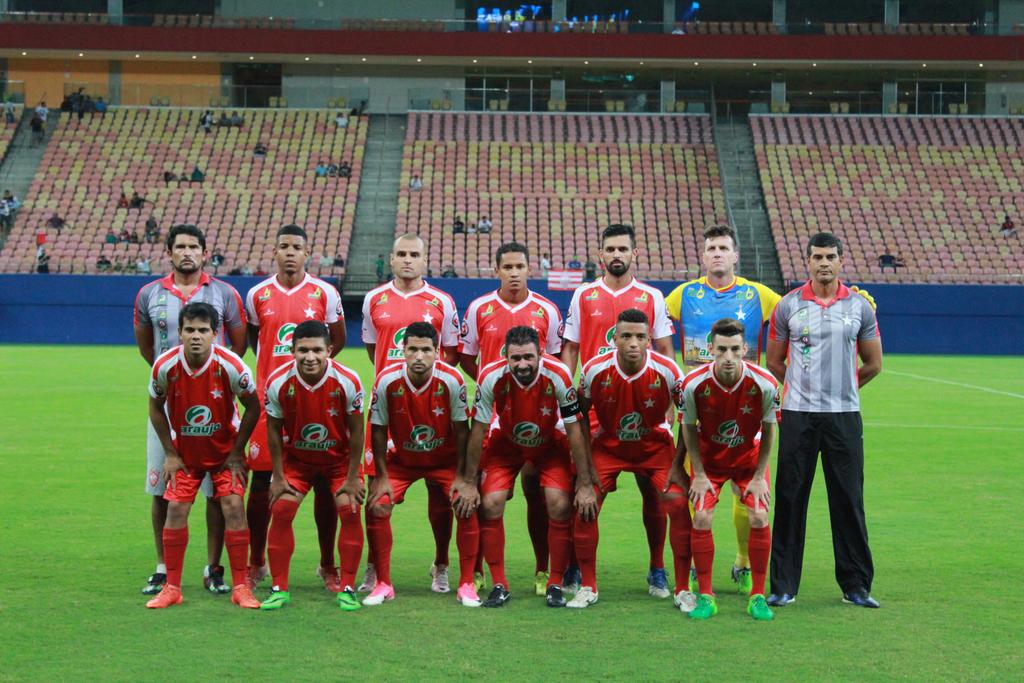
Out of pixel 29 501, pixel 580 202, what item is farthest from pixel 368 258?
pixel 29 501

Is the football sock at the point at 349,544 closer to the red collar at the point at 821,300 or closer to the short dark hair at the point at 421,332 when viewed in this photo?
the short dark hair at the point at 421,332

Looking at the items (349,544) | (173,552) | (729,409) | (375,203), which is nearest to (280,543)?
(349,544)

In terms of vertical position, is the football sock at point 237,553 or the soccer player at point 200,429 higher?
the soccer player at point 200,429

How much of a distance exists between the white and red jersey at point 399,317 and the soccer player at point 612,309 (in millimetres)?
769

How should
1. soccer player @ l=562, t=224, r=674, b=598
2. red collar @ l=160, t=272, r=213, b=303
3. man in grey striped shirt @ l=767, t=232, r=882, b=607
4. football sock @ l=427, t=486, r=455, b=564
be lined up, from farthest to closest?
soccer player @ l=562, t=224, r=674, b=598 → red collar @ l=160, t=272, r=213, b=303 → football sock @ l=427, t=486, r=455, b=564 → man in grey striped shirt @ l=767, t=232, r=882, b=607

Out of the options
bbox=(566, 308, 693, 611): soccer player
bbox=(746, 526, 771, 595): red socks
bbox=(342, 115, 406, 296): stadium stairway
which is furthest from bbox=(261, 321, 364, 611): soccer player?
bbox=(342, 115, 406, 296): stadium stairway

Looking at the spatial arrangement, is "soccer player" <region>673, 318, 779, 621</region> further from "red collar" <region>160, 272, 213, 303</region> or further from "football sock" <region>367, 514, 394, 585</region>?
"red collar" <region>160, 272, 213, 303</region>

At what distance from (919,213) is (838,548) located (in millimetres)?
31609

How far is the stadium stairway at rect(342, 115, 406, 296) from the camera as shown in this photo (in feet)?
112

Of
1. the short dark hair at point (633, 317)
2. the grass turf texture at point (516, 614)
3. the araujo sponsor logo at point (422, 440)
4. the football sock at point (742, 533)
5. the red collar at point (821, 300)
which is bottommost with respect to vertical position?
the grass turf texture at point (516, 614)

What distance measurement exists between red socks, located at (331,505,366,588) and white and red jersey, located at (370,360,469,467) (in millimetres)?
509

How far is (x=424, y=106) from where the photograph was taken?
4209 centimetres

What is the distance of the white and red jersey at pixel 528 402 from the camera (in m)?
6.73

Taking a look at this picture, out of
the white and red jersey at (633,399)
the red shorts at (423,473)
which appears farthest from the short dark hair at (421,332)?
the white and red jersey at (633,399)
